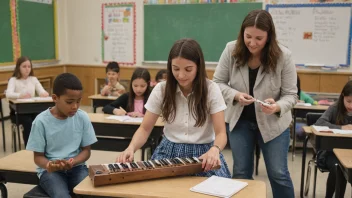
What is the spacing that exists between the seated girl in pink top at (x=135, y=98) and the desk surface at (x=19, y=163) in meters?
1.24

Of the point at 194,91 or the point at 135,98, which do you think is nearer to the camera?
the point at 194,91

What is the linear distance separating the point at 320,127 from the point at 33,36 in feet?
18.6

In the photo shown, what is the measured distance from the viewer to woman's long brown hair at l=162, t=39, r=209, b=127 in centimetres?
177

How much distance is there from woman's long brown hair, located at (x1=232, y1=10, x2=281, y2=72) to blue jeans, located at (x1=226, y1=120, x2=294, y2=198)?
1.21 ft

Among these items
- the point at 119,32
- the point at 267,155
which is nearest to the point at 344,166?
the point at 267,155

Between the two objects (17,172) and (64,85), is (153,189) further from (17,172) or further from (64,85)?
(17,172)

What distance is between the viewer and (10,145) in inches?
190

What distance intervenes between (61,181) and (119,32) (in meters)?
5.60

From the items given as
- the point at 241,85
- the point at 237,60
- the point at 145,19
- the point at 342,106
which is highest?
the point at 145,19

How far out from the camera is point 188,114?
6.19 ft

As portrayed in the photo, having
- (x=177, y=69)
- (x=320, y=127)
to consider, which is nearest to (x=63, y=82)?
(x=177, y=69)

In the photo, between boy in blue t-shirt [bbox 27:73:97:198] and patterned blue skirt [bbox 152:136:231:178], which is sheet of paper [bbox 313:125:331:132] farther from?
boy in blue t-shirt [bbox 27:73:97:198]

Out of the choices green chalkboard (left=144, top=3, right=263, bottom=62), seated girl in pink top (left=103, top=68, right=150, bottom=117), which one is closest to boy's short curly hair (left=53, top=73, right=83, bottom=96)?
seated girl in pink top (left=103, top=68, right=150, bottom=117)

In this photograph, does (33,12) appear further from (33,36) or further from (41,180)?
(41,180)
